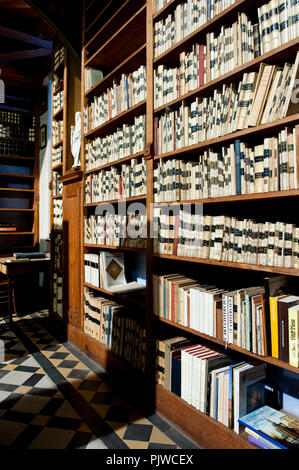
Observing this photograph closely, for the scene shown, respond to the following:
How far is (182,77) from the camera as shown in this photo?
1836 millimetres

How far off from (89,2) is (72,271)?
2.57 meters

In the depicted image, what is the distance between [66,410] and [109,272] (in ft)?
3.54

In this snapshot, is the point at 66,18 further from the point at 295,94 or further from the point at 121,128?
the point at 295,94

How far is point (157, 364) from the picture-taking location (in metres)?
2.01

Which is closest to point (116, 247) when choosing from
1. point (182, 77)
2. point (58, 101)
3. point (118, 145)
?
point (118, 145)

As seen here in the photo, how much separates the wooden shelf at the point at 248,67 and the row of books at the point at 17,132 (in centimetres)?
Answer: 391

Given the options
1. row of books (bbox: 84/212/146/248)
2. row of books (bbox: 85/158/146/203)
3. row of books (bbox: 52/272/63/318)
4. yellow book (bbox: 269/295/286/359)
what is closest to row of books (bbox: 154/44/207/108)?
row of books (bbox: 85/158/146/203)

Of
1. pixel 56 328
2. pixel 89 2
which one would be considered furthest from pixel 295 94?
pixel 56 328

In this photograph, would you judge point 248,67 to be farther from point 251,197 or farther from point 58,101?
point 58,101

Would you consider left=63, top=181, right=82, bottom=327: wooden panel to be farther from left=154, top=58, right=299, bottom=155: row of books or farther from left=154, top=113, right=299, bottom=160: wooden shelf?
left=154, top=113, right=299, bottom=160: wooden shelf

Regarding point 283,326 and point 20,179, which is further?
point 20,179

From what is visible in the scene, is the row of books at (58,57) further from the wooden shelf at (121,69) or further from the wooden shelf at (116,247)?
the wooden shelf at (116,247)

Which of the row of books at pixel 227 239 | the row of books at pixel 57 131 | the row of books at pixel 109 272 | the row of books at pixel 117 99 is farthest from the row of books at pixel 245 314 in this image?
the row of books at pixel 57 131

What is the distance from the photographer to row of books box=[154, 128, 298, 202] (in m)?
1.31
